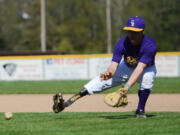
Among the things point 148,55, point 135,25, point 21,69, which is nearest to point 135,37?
point 135,25

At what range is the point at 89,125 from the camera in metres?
6.69

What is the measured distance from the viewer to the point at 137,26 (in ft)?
23.0

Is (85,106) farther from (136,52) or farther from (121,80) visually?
(136,52)

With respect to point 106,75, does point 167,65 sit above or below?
below

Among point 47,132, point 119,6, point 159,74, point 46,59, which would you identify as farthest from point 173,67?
point 119,6

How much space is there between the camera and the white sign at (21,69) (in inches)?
893

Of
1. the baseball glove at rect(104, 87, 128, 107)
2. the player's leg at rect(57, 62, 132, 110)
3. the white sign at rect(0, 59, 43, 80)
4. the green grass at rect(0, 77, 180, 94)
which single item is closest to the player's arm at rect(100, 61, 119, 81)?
the player's leg at rect(57, 62, 132, 110)

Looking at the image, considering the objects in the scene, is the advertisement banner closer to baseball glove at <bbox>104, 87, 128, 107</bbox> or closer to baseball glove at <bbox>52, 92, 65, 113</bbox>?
baseball glove at <bbox>52, 92, 65, 113</bbox>

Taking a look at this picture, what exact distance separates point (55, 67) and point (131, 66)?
50.4 ft

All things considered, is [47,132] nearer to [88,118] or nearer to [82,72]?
[88,118]

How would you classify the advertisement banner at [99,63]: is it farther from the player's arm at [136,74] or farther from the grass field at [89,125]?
the player's arm at [136,74]

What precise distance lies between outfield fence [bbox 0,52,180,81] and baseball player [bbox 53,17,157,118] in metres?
15.0

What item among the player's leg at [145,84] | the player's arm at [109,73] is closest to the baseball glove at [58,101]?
the player's arm at [109,73]

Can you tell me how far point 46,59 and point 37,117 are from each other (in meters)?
15.0
